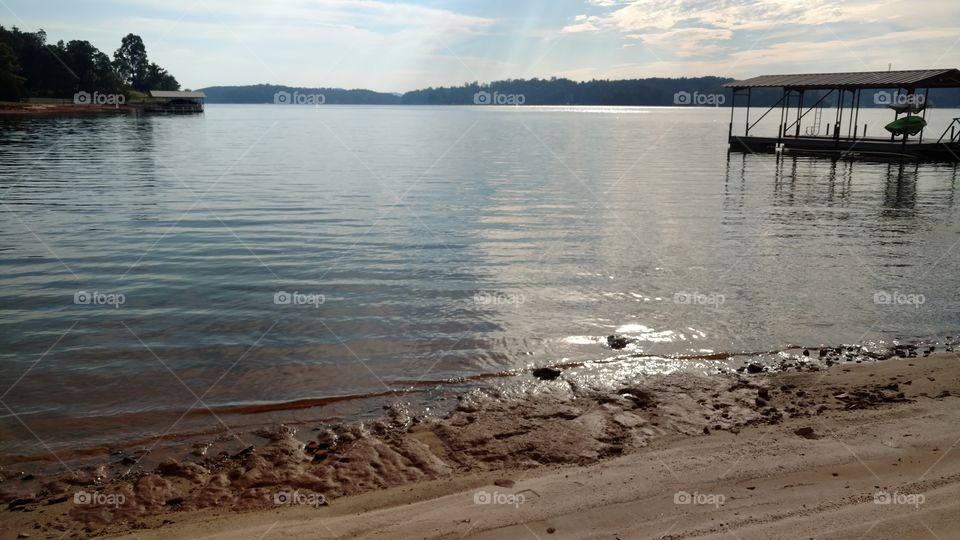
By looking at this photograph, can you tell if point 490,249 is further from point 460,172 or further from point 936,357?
point 460,172

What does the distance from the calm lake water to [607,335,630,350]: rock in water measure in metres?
0.22

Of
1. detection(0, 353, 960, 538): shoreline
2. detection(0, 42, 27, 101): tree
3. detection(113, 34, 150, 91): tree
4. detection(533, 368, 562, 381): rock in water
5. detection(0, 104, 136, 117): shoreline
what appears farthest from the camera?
detection(113, 34, 150, 91): tree

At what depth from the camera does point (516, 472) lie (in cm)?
677

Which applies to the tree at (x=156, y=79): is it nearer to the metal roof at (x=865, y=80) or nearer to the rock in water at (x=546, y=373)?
the metal roof at (x=865, y=80)

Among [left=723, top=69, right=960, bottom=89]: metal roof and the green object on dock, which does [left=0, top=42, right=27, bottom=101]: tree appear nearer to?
[left=723, top=69, right=960, bottom=89]: metal roof

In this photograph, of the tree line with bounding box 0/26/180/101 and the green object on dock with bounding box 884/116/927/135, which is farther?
the tree line with bounding box 0/26/180/101

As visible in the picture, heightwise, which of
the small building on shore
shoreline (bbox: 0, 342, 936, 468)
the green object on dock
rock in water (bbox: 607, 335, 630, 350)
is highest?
the small building on shore

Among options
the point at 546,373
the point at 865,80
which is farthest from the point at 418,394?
the point at 865,80

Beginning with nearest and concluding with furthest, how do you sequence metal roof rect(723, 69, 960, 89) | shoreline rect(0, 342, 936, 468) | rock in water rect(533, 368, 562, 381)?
shoreline rect(0, 342, 936, 468), rock in water rect(533, 368, 562, 381), metal roof rect(723, 69, 960, 89)

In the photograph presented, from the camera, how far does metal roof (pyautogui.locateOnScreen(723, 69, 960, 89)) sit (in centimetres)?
4247

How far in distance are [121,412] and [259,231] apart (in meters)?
12.2

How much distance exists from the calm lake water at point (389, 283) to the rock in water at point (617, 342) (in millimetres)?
→ 216

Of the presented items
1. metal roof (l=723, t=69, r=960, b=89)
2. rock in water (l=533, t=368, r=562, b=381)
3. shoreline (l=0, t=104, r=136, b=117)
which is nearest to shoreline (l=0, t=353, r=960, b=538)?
rock in water (l=533, t=368, r=562, b=381)

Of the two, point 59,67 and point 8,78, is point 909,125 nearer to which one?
point 8,78
